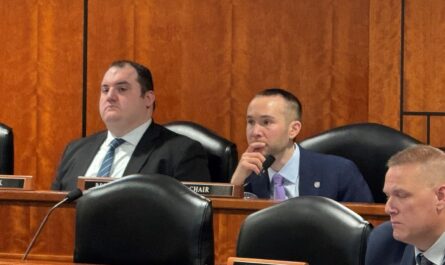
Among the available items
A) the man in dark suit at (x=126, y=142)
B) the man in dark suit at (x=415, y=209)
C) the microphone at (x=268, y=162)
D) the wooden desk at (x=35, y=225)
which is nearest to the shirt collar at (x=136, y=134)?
the man in dark suit at (x=126, y=142)

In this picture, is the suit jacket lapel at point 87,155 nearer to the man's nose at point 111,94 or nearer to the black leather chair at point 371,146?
the man's nose at point 111,94

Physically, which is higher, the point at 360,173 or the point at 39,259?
the point at 360,173

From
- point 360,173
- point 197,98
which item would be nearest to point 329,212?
point 360,173

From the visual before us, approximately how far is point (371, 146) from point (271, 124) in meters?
0.45

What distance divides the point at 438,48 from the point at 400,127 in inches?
17.0

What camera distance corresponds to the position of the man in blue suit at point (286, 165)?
4.53 m

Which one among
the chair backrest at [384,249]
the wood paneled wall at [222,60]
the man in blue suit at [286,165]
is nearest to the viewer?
the chair backrest at [384,249]

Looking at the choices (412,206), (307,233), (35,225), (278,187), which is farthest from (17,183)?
(412,206)

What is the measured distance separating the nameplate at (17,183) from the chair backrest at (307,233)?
3.85 feet

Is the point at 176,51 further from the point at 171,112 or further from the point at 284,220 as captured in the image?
the point at 284,220

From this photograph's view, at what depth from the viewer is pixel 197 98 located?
18.6ft

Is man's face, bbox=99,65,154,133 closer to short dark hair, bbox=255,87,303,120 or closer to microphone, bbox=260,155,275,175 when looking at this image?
short dark hair, bbox=255,87,303,120

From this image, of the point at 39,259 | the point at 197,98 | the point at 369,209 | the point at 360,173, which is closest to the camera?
the point at 369,209

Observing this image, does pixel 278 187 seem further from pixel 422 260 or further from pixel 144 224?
pixel 422 260
